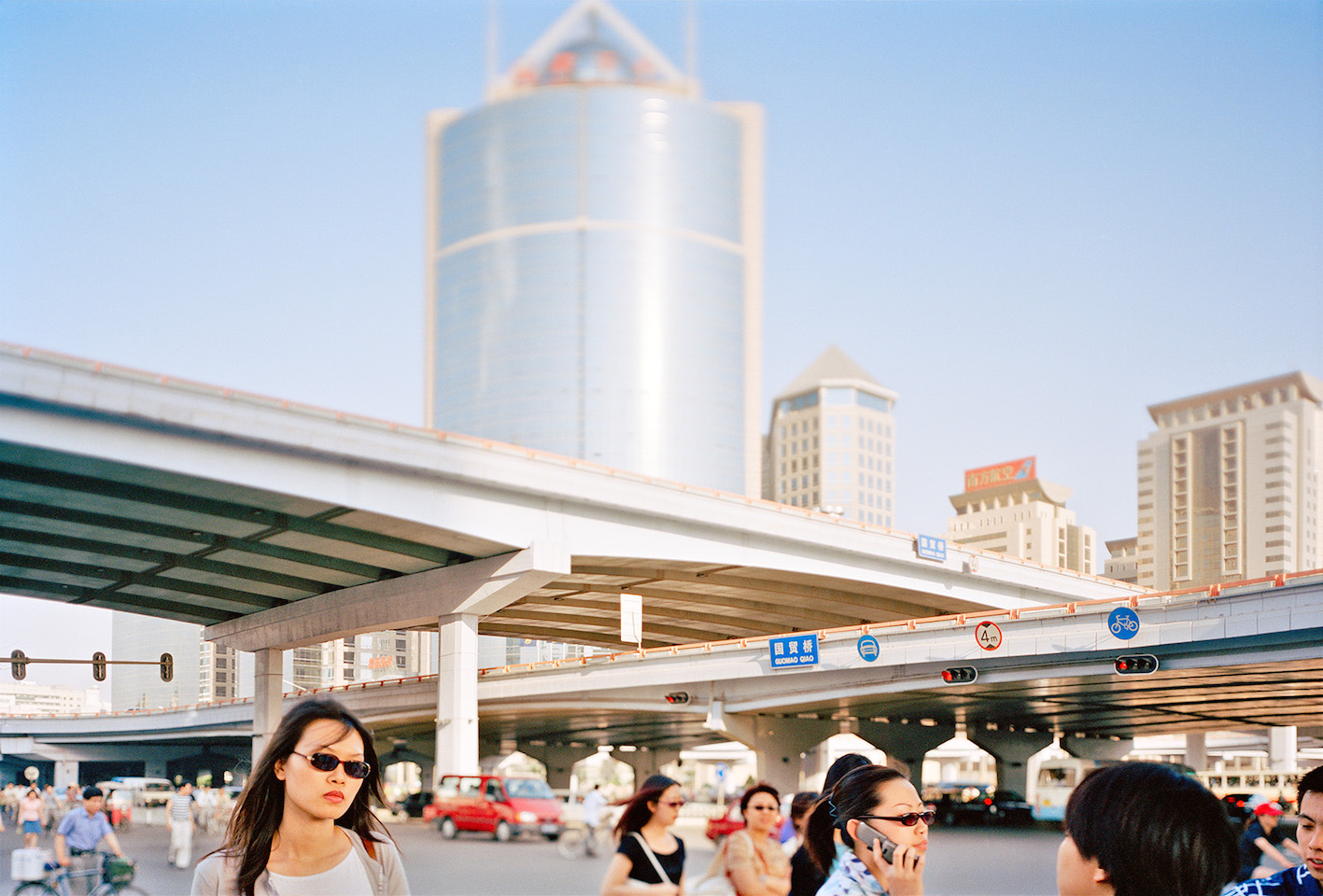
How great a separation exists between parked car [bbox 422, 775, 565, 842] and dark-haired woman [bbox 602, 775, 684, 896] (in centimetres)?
2574

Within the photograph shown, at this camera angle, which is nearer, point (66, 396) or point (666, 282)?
point (66, 396)

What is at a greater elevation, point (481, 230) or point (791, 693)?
point (481, 230)

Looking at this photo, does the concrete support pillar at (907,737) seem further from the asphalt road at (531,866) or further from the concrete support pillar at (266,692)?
the concrete support pillar at (266,692)

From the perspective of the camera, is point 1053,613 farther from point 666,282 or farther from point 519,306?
point 519,306

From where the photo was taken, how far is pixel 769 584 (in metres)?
51.7

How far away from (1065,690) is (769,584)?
13383 mm

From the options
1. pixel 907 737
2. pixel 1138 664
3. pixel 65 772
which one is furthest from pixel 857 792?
pixel 65 772

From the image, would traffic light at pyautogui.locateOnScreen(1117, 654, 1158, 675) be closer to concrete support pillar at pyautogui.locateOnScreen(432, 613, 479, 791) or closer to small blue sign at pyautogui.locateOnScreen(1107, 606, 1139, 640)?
small blue sign at pyautogui.locateOnScreen(1107, 606, 1139, 640)

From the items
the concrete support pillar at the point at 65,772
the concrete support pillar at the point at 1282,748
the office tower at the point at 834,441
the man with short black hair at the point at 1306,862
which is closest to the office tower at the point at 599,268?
the office tower at the point at 834,441

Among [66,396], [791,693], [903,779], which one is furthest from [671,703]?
[903,779]

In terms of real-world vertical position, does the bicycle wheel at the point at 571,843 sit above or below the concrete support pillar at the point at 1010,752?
above

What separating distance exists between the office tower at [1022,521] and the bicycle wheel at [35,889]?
48861 millimetres

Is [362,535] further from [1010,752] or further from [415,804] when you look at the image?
[1010,752]

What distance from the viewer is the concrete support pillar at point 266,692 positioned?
5438cm
